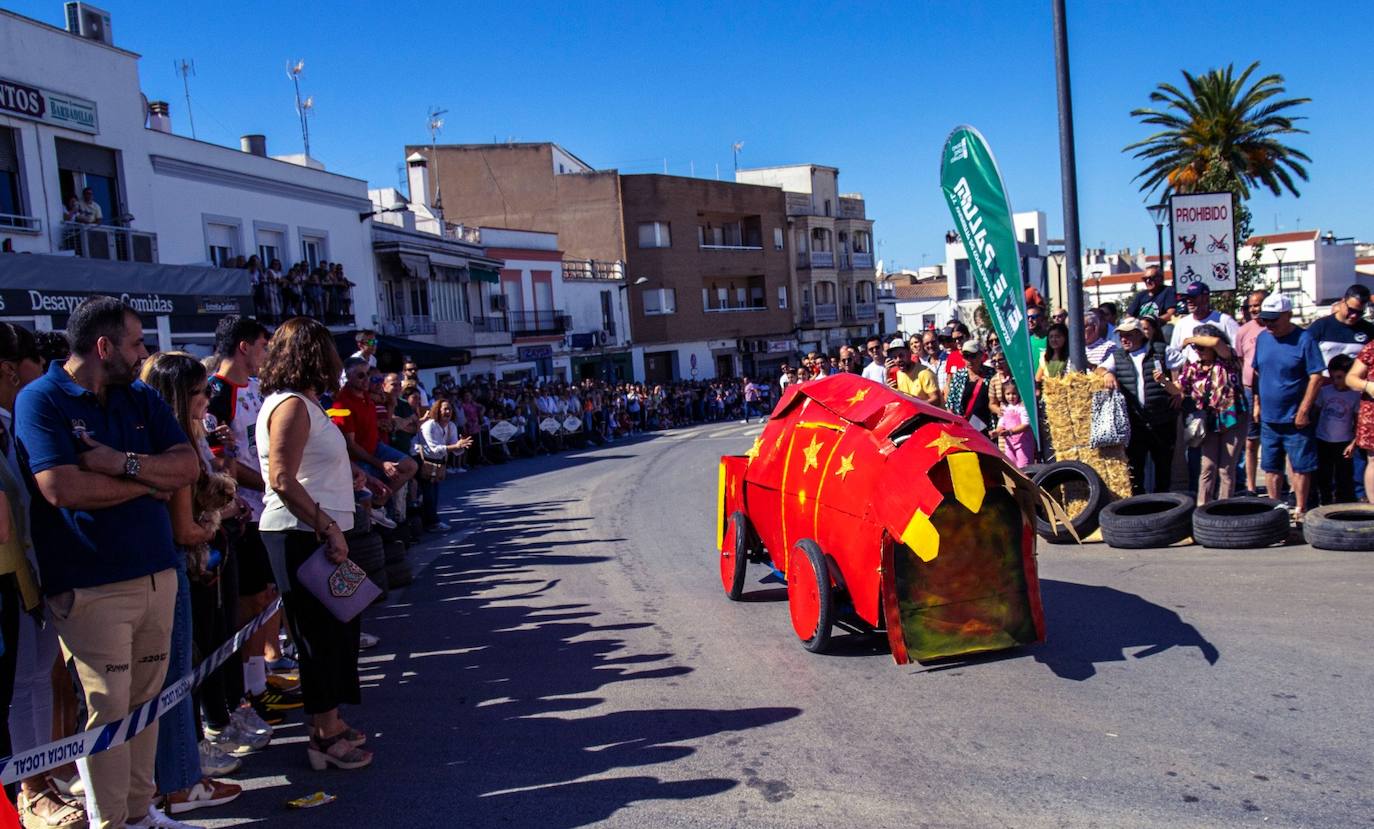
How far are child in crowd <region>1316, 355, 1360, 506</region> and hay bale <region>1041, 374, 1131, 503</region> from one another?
1579 millimetres

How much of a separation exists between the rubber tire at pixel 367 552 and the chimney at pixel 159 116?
27.7 metres

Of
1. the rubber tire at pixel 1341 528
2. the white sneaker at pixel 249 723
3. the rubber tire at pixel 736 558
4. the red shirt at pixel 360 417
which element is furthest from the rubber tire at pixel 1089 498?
the white sneaker at pixel 249 723

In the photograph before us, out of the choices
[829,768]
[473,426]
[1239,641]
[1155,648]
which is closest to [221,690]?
[829,768]

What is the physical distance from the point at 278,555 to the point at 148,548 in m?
1.00

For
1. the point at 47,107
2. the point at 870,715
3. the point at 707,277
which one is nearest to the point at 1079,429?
the point at 870,715

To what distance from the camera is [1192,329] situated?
34.5ft

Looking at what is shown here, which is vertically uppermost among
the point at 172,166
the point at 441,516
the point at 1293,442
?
the point at 172,166

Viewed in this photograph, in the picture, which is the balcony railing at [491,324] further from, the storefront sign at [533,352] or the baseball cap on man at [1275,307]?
the baseball cap on man at [1275,307]

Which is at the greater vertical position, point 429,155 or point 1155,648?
point 429,155

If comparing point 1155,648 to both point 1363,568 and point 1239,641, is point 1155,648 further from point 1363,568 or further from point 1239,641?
point 1363,568

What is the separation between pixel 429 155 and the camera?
2120 inches

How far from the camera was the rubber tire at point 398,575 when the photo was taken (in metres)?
9.66

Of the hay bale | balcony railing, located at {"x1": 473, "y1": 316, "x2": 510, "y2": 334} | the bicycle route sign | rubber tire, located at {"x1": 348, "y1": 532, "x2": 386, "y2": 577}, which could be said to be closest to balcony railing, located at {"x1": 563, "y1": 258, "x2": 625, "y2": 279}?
balcony railing, located at {"x1": 473, "y1": 316, "x2": 510, "y2": 334}

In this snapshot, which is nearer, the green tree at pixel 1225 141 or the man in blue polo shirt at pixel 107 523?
the man in blue polo shirt at pixel 107 523
